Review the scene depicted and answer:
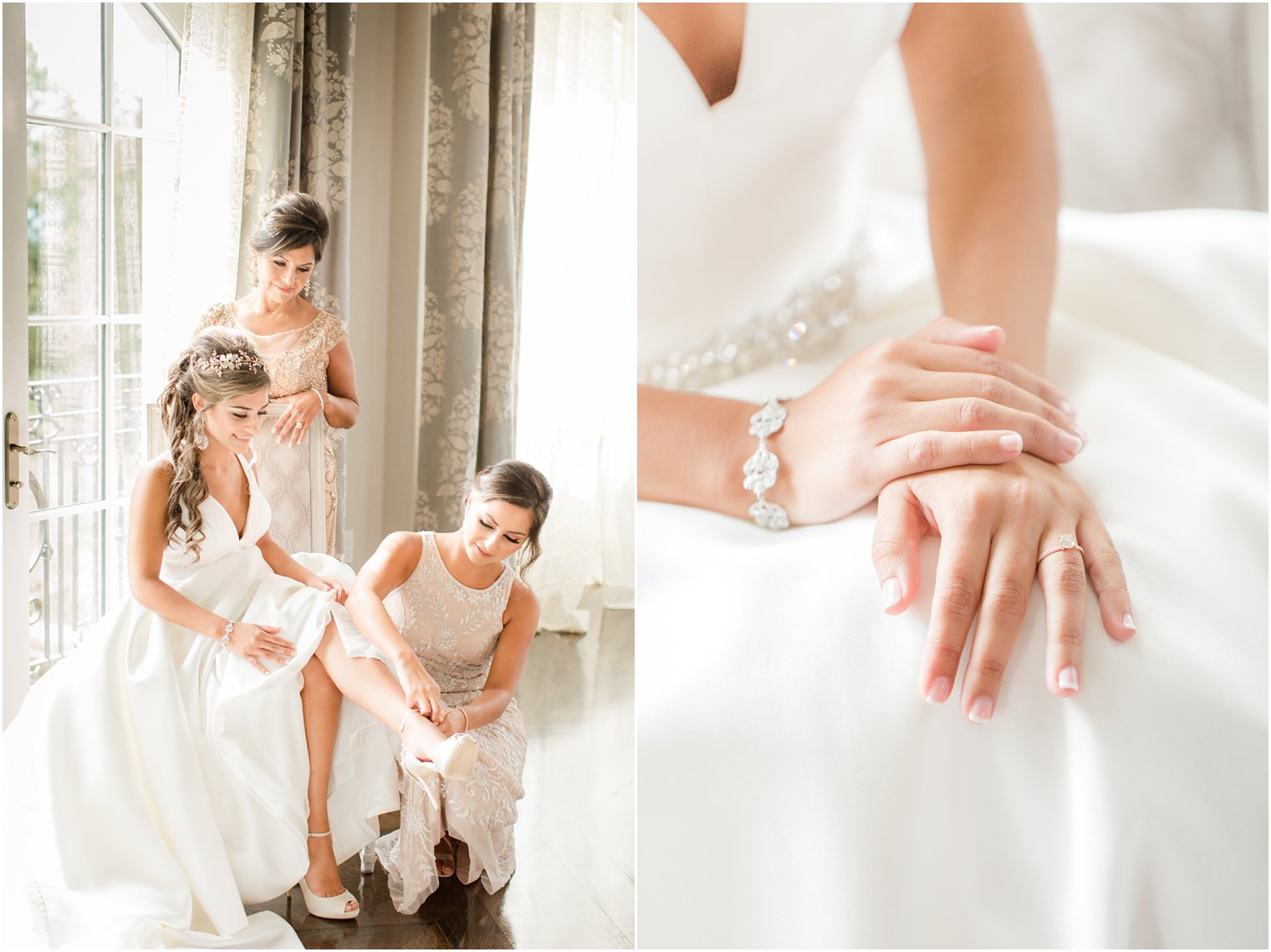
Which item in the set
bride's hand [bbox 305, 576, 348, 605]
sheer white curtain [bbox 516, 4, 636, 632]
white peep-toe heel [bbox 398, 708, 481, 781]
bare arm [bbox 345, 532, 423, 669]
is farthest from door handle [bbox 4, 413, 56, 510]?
sheer white curtain [bbox 516, 4, 636, 632]

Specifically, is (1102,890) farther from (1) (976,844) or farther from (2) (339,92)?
(2) (339,92)

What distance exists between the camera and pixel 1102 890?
0.75 m

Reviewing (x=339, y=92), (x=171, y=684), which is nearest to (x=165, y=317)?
(x=339, y=92)

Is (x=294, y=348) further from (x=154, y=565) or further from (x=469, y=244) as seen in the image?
(x=469, y=244)

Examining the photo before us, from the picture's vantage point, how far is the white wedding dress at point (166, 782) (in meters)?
1.36

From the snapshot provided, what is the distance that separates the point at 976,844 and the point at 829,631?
22 cm

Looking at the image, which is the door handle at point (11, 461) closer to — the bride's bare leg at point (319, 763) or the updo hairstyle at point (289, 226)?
the updo hairstyle at point (289, 226)

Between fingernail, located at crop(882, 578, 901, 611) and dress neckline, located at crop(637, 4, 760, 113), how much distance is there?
49cm

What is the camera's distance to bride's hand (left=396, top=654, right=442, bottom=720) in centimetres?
144

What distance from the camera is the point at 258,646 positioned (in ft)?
4.91

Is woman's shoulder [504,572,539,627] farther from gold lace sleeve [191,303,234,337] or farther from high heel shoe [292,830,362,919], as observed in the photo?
gold lace sleeve [191,303,234,337]

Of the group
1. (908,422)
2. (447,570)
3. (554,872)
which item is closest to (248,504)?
(447,570)

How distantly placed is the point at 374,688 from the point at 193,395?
59cm

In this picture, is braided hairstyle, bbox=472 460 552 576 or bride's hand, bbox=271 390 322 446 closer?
braided hairstyle, bbox=472 460 552 576
